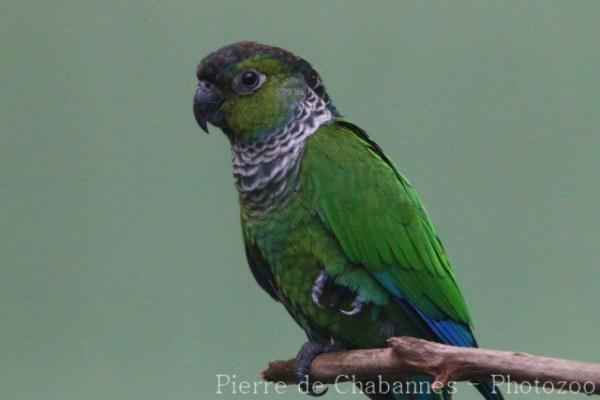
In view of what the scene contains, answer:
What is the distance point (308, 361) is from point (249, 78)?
596 millimetres

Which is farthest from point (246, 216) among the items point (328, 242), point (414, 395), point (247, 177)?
point (414, 395)

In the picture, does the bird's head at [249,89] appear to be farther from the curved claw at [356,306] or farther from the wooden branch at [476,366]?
the wooden branch at [476,366]

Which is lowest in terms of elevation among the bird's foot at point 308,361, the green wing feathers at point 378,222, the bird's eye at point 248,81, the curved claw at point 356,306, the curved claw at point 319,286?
the bird's foot at point 308,361

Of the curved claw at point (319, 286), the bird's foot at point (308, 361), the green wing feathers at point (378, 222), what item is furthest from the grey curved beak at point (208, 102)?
the bird's foot at point (308, 361)

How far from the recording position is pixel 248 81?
5.46 ft

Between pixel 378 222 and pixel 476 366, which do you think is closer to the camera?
pixel 476 366

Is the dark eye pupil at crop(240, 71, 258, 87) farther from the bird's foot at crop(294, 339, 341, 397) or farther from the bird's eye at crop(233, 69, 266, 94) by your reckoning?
the bird's foot at crop(294, 339, 341, 397)

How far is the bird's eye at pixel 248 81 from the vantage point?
1655 millimetres

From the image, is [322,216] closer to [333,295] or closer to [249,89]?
[333,295]

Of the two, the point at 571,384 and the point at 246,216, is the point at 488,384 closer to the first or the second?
the point at 571,384

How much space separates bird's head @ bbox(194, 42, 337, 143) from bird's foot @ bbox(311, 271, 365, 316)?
322 millimetres

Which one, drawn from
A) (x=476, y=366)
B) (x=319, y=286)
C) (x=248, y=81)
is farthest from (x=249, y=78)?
(x=476, y=366)

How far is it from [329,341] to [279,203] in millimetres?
311

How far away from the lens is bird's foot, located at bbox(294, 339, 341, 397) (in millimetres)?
1663
